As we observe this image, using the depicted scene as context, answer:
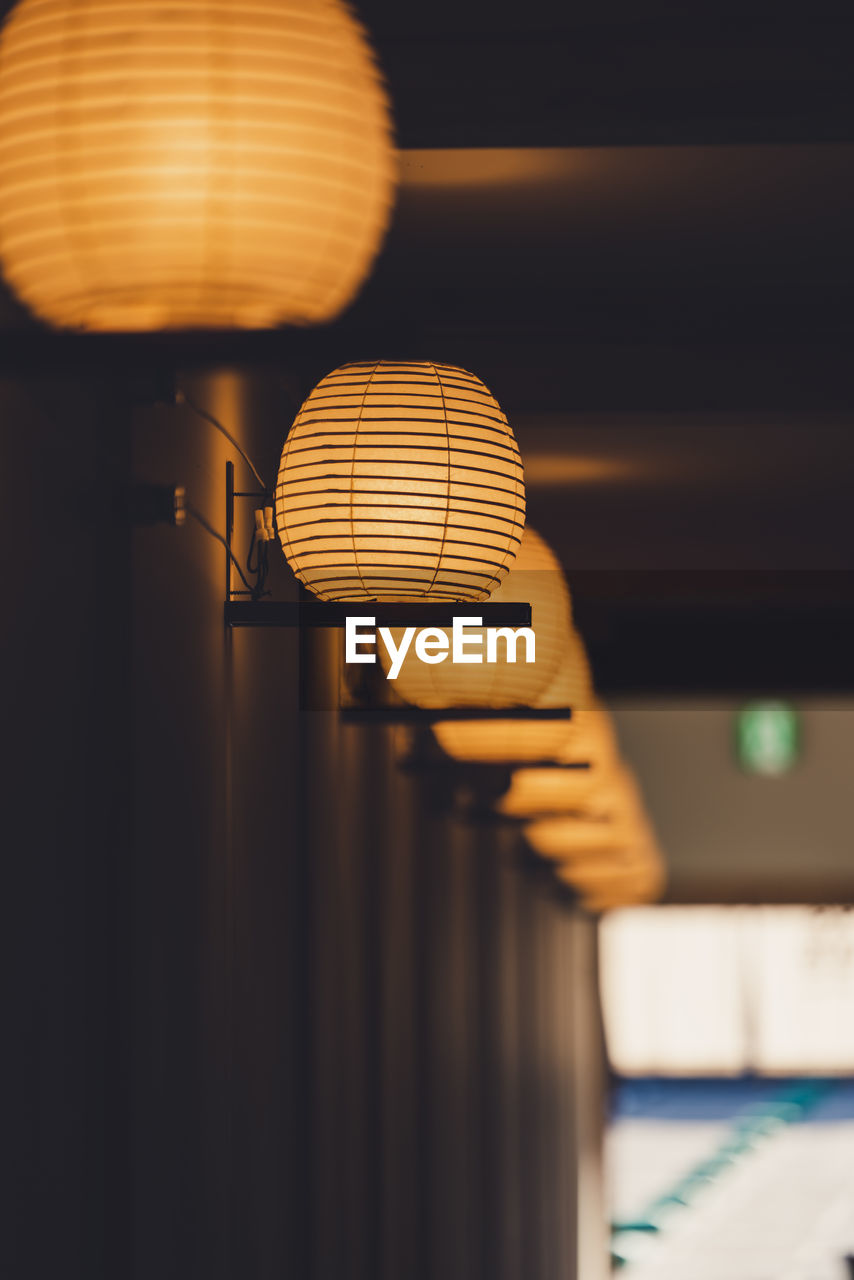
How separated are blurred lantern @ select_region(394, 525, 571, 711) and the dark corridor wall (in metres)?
0.37

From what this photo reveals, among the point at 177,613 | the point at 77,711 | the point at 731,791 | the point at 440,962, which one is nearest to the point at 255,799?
the point at 177,613

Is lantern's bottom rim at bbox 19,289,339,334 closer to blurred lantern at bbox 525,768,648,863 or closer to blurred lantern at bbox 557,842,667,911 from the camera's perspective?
blurred lantern at bbox 525,768,648,863

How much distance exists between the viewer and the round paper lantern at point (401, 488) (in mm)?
2150

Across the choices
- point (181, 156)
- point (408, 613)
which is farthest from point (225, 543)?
point (181, 156)

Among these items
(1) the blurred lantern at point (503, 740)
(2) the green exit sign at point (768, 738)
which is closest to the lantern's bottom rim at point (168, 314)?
(1) the blurred lantern at point (503, 740)

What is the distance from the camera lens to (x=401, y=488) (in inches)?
84.7

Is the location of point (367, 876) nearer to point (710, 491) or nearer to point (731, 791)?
point (710, 491)

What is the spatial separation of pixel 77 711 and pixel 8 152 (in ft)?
3.01

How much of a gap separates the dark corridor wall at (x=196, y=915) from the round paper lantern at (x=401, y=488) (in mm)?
300

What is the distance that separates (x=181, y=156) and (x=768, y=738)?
34.8 feet

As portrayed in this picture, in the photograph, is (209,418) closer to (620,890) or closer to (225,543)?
(225,543)

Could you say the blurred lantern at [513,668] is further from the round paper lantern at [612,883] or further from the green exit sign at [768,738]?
the green exit sign at [768,738]

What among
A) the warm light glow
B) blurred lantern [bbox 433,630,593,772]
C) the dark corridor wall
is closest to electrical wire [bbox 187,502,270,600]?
the dark corridor wall

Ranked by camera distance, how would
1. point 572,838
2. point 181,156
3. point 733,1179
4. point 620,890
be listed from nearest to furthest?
point 181,156, point 572,838, point 620,890, point 733,1179
